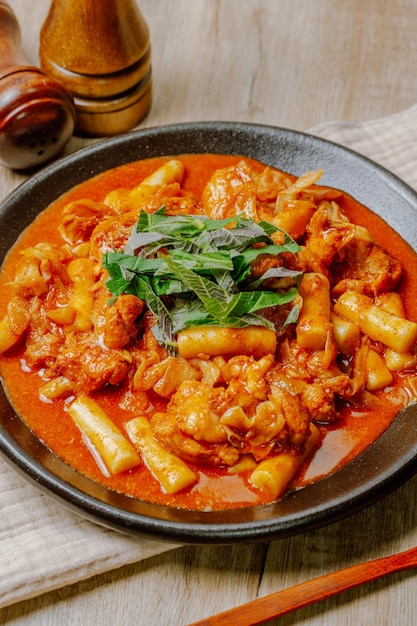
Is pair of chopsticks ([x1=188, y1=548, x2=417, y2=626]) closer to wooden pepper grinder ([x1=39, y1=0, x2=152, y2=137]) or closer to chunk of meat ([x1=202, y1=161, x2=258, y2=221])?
chunk of meat ([x1=202, y1=161, x2=258, y2=221])

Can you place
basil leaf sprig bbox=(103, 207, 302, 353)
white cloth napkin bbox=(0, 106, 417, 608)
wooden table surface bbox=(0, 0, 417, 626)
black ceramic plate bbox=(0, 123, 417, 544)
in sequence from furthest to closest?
basil leaf sprig bbox=(103, 207, 302, 353), wooden table surface bbox=(0, 0, 417, 626), white cloth napkin bbox=(0, 106, 417, 608), black ceramic plate bbox=(0, 123, 417, 544)

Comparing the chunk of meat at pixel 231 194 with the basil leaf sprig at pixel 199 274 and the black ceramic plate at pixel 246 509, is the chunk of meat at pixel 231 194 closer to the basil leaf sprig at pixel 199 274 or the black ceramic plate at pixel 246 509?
the basil leaf sprig at pixel 199 274

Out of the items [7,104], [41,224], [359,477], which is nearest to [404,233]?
[359,477]

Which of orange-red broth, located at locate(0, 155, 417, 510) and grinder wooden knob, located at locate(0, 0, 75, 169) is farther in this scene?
grinder wooden knob, located at locate(0, 0, 75, 169)

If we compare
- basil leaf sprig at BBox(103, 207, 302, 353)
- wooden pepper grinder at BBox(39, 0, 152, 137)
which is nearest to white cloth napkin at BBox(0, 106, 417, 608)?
basil leaf sprig at BBox(103, 207, 302, 353)

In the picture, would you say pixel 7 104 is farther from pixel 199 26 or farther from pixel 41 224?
pixel 199 26

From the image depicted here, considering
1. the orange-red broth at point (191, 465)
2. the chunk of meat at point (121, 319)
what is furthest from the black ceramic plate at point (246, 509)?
the chunk of meat at point (121, 319)
